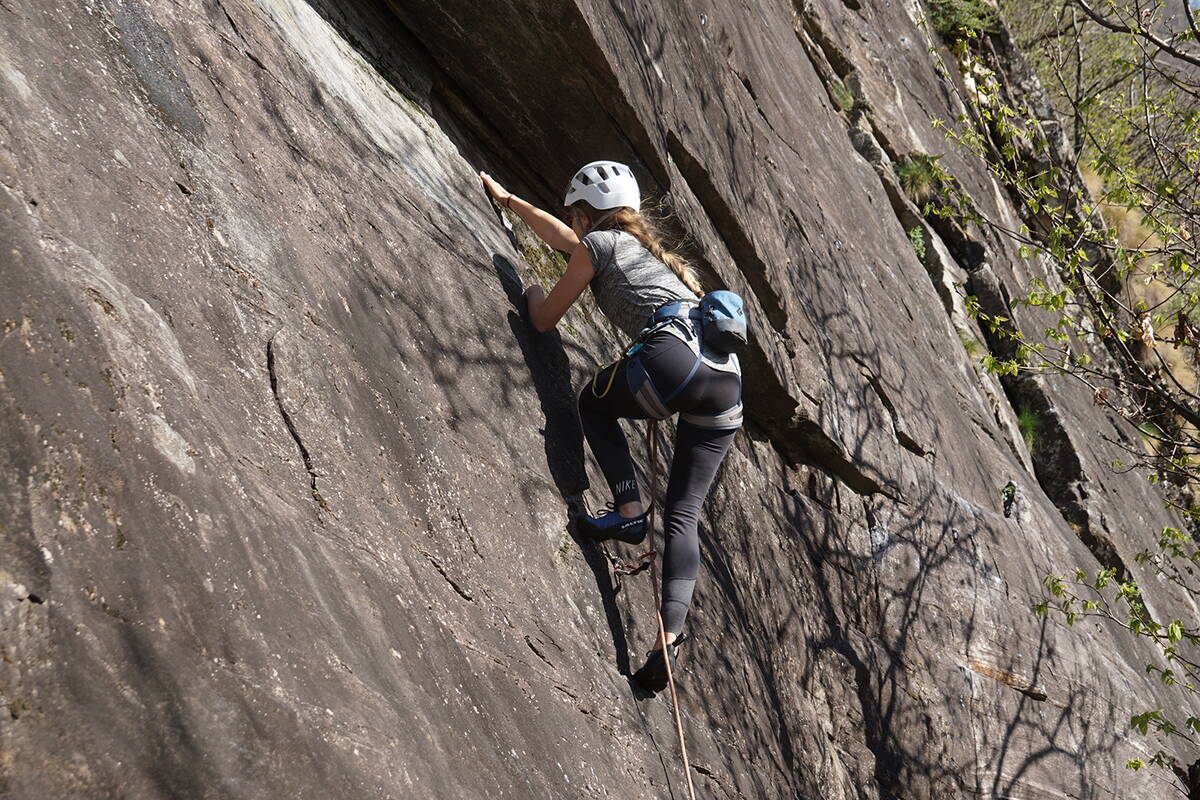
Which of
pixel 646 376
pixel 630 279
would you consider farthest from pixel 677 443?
pixel 630 279

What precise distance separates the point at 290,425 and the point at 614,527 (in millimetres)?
1938

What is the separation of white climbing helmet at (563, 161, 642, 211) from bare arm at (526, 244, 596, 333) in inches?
12.5

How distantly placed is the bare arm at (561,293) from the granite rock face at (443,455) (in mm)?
121

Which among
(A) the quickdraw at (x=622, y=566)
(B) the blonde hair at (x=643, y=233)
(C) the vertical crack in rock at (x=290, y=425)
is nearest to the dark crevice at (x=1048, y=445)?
(B) the blonde hair at (x=643, y=233)

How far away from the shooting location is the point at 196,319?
321cm

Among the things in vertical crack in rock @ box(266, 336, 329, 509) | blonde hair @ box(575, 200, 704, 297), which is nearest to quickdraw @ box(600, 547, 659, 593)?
blonde hair @ box(575, 200, 704, 297)

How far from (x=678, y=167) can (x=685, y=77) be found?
0.74 meters

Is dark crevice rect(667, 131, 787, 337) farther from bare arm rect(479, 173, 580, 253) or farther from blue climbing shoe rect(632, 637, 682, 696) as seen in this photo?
blue climbing shoe rect(632, 637, 682, 696)

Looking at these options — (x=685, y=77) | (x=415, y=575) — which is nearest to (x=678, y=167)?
(x=685, y=77)

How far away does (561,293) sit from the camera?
17.0 ft

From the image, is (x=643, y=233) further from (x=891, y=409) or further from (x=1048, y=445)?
(x=1048, y=445)

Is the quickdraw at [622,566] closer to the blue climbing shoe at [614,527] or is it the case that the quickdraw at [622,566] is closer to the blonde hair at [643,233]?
the blue climbing shoe at [614,527]

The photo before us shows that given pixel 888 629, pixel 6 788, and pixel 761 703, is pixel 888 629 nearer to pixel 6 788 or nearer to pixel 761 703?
→ pixel 761 703

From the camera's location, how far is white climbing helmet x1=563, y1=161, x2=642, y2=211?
17.2 ft
